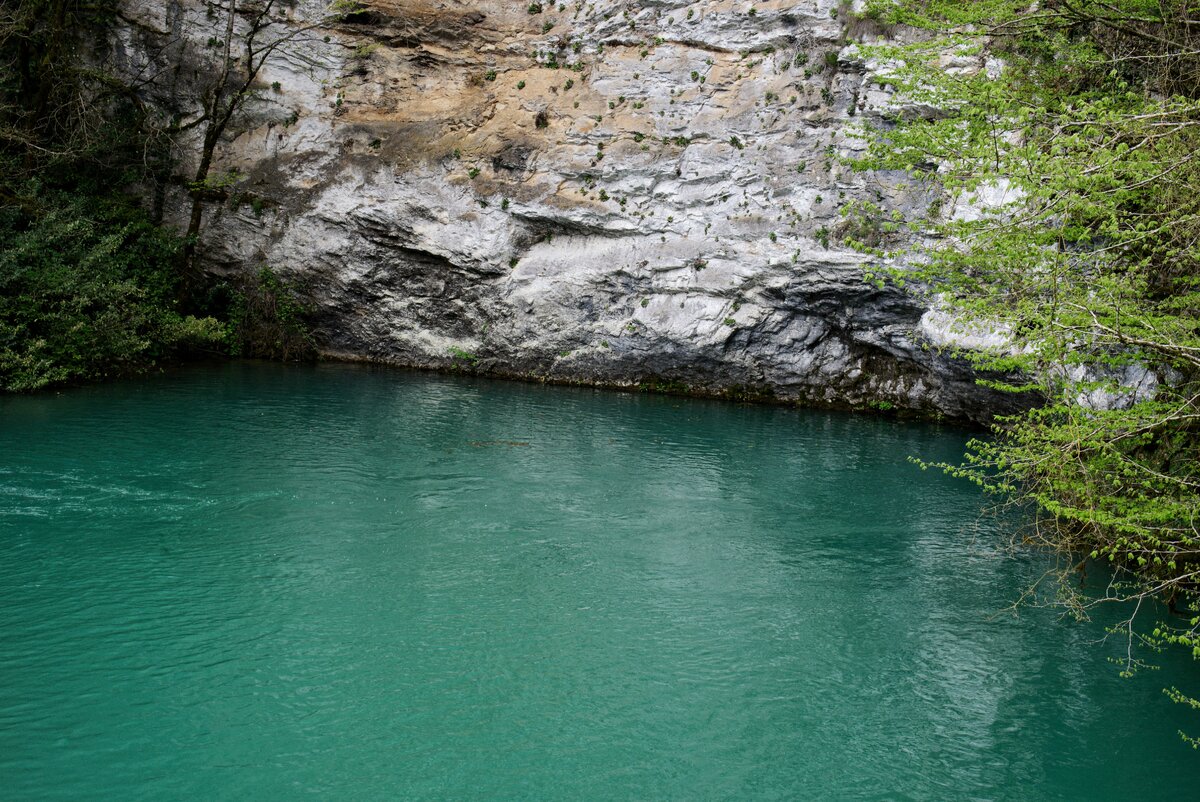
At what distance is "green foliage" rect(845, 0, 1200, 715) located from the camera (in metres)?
6.96

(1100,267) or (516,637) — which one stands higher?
(1100,267)

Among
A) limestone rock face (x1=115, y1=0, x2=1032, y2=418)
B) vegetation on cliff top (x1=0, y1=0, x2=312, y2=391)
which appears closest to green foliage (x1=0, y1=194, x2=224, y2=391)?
vegetation on cliff top (x1=0, y1=0, x2=312, y2=391)

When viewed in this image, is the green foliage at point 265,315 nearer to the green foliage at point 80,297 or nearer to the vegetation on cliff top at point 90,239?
the vegetation on cliff top at point 90,239

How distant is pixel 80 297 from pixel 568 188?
12.9m

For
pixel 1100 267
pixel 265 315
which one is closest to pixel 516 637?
pixel 1100 267

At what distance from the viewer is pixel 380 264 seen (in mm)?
26125

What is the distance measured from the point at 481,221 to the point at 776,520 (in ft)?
50.0

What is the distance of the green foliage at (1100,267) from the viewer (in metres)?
6.96

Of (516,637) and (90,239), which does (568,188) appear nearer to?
(90,239)

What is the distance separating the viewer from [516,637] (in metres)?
9.00

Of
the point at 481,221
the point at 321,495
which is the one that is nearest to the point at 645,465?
the point at 321,495

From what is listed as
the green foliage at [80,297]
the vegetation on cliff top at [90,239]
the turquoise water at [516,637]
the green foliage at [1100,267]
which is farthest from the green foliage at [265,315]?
the green foliage at [1100,267]

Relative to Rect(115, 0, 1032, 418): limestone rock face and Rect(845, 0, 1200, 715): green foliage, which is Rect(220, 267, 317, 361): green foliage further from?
Rect(845, 0, 1200, 715): green foliage

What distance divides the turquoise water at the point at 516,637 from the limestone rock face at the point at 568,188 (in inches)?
313
